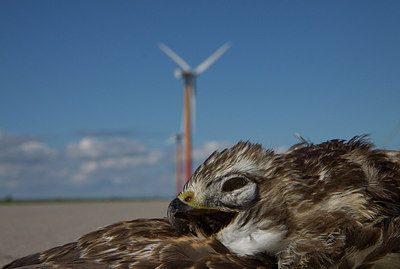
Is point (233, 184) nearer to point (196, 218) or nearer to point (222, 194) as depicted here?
→ point (222, 194)

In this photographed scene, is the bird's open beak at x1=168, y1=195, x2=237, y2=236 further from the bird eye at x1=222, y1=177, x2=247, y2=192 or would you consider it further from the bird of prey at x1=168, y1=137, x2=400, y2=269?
the bird eye at x1=222, y1=177, x2=247, y2=192

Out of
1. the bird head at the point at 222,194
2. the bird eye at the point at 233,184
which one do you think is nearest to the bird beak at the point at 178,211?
the bird head at the point at 222,194

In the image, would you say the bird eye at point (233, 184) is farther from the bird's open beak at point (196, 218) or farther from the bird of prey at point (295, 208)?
the bird's open beak at point (196, 218)

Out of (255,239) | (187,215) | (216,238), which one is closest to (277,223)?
(255,239)

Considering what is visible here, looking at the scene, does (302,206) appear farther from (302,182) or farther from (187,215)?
(187,215)

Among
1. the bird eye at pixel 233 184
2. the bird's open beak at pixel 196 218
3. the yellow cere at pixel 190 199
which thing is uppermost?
the bird eye at pixel 233 184

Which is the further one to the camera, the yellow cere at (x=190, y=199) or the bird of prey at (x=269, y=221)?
the yellow cere at (x=190, y=199)

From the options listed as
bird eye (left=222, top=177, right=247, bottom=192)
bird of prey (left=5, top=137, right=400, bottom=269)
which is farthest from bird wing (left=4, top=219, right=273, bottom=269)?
bird eye (left=222, top=177, right=247, bottom=192)

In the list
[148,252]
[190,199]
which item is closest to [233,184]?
[190,199]
